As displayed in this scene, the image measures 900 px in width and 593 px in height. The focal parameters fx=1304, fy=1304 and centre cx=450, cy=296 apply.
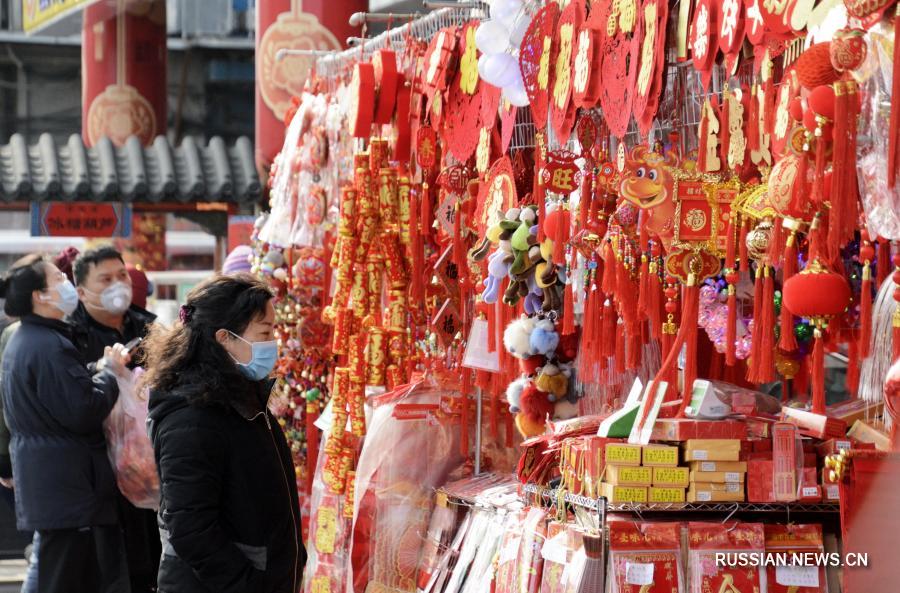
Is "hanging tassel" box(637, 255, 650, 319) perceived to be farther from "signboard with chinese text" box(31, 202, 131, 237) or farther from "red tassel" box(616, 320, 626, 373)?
"signboard with chinese text" box(31, 202, 131, 237)

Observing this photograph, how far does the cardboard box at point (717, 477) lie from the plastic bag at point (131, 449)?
6.56 ft

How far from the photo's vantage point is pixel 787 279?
2238 mm

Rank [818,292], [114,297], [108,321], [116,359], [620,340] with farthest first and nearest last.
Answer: [108,321] < [114,297] < [116,359] < [620,340] < [818,292]

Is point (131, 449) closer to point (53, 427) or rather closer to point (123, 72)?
point (53, 427)

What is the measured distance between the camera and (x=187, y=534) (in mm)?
2629

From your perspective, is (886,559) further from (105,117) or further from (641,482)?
(105,117)

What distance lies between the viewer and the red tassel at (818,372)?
2268 millimetres

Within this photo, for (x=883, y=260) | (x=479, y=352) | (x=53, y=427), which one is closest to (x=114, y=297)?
(x=53, y=427)

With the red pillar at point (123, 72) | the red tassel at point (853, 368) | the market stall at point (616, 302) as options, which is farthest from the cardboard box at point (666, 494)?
the red pillar at point (123, 72)

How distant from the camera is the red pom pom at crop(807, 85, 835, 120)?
6.59 ft

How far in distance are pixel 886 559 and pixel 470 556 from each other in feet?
4.17

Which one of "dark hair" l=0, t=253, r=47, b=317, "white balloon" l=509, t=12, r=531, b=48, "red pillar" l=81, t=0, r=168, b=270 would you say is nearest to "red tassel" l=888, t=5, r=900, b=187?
"white balloon" l=509, t=12, r=531, b=48

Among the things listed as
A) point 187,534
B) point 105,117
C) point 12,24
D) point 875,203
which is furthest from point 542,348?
point 12,24

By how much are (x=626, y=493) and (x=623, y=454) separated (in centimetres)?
8
